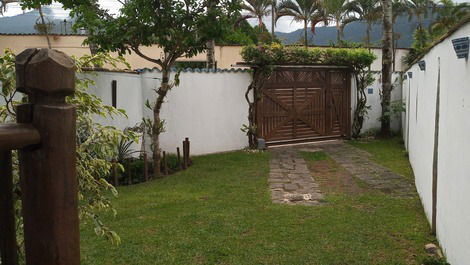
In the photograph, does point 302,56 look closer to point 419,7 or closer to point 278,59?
point 278,59

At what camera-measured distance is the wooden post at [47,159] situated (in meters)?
1.33

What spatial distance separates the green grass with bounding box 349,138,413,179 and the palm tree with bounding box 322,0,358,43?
1069 centimetres

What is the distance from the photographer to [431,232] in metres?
4.65

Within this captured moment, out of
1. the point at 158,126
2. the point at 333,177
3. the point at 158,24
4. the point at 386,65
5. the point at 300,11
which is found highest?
the point at 300,11

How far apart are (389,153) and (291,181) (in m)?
3.94

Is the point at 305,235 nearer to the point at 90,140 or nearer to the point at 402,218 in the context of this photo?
the point at 402,218

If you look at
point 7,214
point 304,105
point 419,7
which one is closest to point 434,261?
point 7,214

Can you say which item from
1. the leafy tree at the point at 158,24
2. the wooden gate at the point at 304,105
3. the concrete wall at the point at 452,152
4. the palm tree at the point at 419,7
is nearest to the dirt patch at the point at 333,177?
the concrete wall at the point at 452,152

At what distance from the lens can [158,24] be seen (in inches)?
301

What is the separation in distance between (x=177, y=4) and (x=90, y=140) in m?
5.48

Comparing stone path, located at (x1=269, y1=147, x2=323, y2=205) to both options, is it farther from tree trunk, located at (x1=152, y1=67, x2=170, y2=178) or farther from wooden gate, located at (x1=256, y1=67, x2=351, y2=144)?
tree trunk, located at (x1=152, y1=67, x2=170, y2=178)

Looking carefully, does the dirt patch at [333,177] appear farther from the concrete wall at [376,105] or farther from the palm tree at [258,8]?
the palm tree at [258,8]

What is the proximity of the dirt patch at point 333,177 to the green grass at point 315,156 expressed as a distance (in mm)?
254

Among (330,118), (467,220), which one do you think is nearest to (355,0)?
(330,118)
